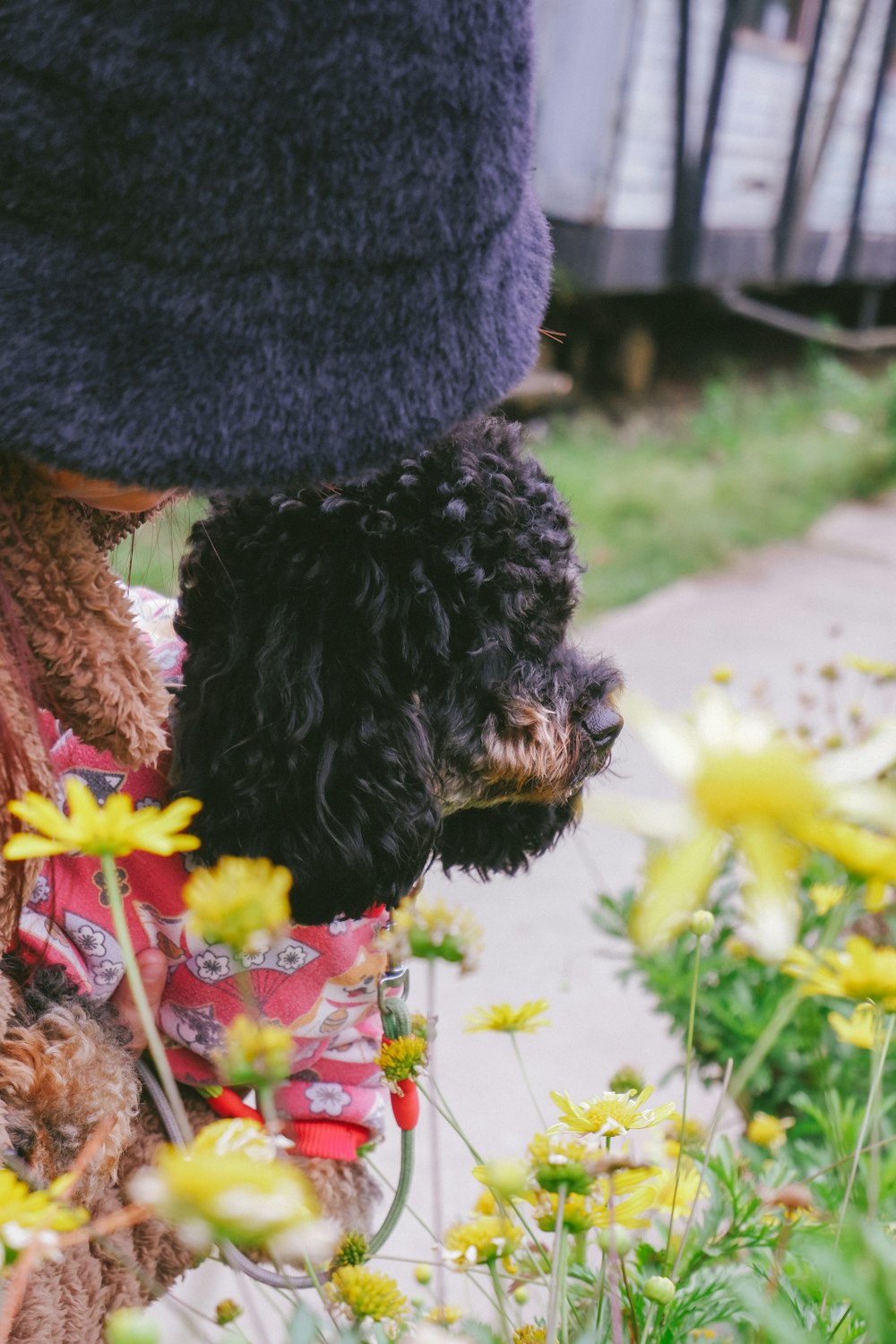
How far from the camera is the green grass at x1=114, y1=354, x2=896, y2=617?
4.68m

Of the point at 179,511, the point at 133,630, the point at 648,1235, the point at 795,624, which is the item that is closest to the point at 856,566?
the point at 795,624

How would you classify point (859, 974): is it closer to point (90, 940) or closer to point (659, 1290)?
point (659, 1290)

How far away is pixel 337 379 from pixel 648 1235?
1.49 m

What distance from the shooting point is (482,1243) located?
0.84m

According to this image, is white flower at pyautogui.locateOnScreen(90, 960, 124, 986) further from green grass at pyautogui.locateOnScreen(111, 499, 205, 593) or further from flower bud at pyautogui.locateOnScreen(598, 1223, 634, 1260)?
flower bud at pyautogui.locateOnScreen(598, 1223, 634, 1260)

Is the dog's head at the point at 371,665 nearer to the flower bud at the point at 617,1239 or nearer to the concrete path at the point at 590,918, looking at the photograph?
the concrete path at the point at 590,918

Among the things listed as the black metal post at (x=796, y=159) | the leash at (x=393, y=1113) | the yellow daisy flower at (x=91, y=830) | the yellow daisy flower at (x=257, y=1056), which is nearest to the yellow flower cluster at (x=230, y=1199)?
the yellow daisy flower at (x=257, y=1056)

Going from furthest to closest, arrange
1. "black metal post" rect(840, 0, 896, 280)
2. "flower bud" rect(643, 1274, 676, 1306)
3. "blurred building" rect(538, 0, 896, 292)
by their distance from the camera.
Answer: "black metal post" rect(840, 0, 896, 280) < "blurred building" rect(538, 0, 896, 292) < "flower bud" rect(643, 1274, 676, 1306)

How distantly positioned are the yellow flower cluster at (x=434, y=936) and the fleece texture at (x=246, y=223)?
49 cm

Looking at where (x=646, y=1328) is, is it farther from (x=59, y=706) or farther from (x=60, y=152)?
(x=60, y=152)

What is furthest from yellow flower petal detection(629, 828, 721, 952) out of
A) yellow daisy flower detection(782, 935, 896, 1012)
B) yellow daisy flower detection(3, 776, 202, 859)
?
yellow daisy flower detection(3, 776, 202, 859)

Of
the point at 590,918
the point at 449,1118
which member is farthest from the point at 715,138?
the point at 449,1118

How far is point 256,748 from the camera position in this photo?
1.28m

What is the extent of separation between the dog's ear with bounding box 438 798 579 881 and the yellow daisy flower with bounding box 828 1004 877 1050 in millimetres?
665
